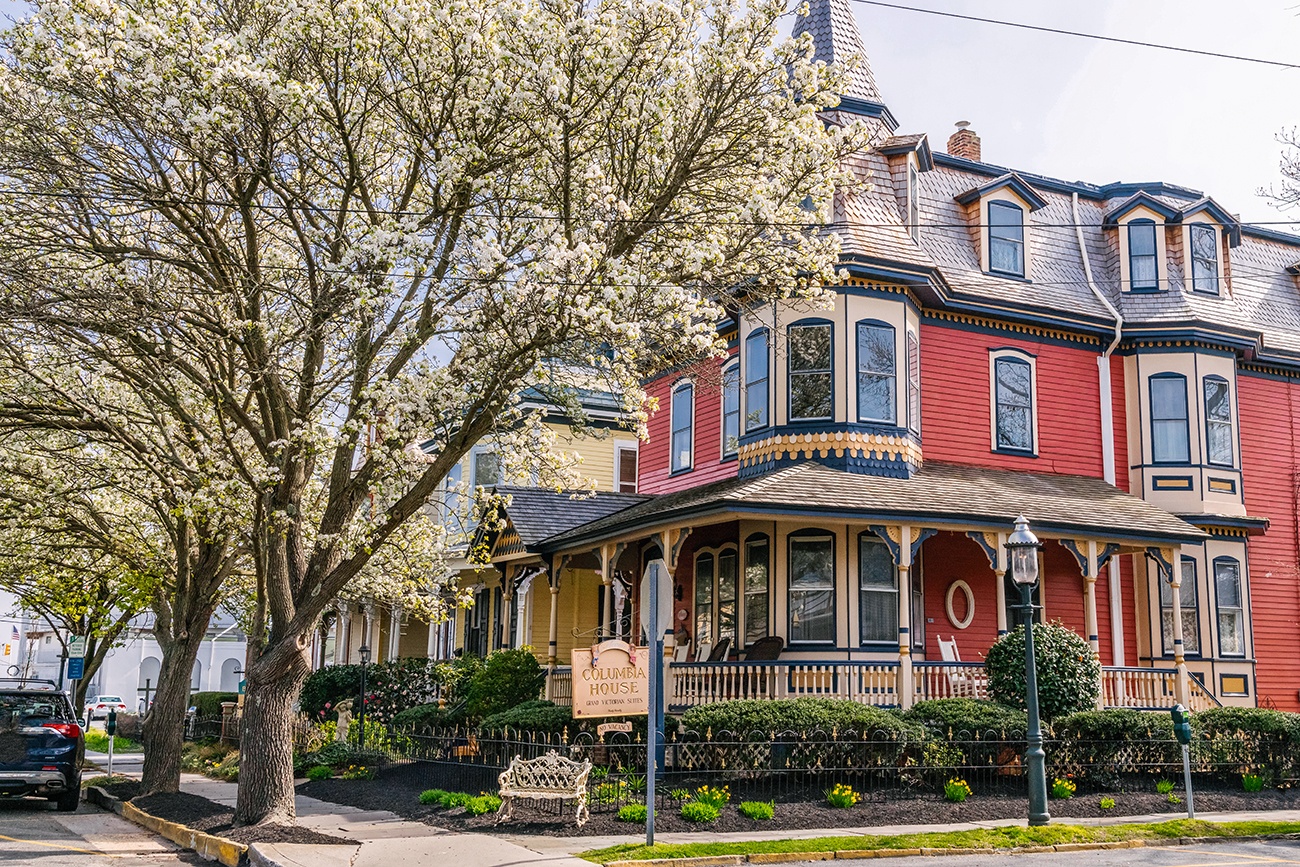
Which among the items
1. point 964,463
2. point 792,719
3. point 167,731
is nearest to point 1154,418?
point 964,463

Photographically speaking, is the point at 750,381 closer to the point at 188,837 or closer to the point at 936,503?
the point at 936,503

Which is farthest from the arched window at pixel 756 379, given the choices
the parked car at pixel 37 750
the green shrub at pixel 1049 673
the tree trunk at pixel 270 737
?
the parked car at pixel 37 750

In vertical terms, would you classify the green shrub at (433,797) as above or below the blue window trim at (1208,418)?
below

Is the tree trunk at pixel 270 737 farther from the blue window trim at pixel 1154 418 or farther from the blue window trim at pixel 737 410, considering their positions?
the blue window trim at pixel 1154 418

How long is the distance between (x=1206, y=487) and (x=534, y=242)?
53.3 feet

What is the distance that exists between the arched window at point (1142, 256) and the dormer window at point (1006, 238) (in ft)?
8.82

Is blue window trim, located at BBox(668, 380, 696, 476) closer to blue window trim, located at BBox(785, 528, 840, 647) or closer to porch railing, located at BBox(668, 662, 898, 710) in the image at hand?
blue window trim, located at BBox(785, 528, 840, 647)

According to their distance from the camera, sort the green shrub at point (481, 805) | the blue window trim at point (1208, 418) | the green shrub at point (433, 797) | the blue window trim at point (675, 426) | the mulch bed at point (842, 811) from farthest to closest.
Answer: the blue window trim at point (675, 426) < the blue window trim at point (1208, 418) < the green shrub at point (433, 797) < the green shrub at point (481, 805) < the mulch bed at point (842, 811)

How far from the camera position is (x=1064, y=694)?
1719cm

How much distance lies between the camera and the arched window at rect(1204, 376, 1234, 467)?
23344 millimetres

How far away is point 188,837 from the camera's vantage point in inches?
541

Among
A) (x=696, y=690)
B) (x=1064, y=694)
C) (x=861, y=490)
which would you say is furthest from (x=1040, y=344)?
(x=696, y=690)

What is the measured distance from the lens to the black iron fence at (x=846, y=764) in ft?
48.8

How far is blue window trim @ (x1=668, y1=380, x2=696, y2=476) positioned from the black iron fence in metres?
8.32
